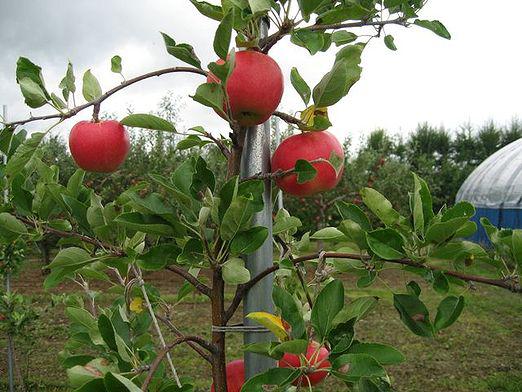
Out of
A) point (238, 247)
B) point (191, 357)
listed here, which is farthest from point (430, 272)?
point (191, 357)

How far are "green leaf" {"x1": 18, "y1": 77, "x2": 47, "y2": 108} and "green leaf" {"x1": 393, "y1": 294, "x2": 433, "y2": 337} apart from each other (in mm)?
547

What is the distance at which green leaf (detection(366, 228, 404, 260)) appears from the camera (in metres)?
0.63

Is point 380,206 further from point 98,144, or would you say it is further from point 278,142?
point 278,142

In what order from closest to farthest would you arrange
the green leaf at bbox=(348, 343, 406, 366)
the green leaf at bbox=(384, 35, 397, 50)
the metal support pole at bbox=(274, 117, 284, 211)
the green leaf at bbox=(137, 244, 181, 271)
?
the green leaf at bbox=(348, 343, 406, 366) → the green leaf at bbox=(137, 244, 181, 271) → the green leaf at bbox=(384, 35, 397, 50) → the metal support pole at bbox=(274, 117, 284, 211)

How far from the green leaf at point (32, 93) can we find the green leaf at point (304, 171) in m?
0.37

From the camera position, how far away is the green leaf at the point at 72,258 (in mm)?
758

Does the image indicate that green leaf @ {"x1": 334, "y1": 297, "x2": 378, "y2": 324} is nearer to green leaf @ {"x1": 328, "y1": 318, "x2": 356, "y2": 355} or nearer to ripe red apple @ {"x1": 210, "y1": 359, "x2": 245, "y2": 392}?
green leaf @ {"x1": 328, "y1": 318, "x2": 356, "y2": 355}

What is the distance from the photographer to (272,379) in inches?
23.3

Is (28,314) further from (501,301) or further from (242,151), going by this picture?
(501,301)

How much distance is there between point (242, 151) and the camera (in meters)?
0.80

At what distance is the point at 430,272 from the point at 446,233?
0.06 m

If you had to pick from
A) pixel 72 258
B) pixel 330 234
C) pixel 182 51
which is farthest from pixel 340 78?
pixel 72 258

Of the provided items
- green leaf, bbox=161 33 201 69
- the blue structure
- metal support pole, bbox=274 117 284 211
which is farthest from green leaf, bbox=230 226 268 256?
the blue structure

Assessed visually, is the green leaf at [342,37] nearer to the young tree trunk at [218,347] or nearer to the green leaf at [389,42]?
the green leaf at [389,42]
